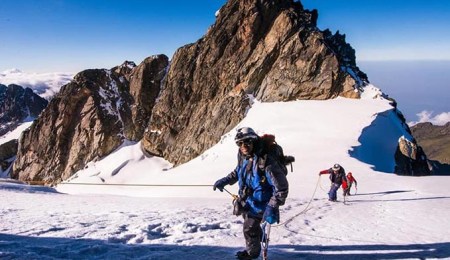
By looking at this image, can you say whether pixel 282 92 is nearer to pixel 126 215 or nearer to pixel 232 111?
pixel 232 111

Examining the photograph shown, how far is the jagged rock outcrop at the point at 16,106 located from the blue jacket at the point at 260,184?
15422 cm

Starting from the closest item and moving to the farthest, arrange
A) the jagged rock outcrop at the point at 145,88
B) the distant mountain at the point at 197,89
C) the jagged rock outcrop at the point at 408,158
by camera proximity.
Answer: the jagged rock outcrop at the point at 408,158 → the distant mountain at the point at 197,89 → the jagged rock outcrop at the point at 145,88

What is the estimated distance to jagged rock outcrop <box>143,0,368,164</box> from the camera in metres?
50.2

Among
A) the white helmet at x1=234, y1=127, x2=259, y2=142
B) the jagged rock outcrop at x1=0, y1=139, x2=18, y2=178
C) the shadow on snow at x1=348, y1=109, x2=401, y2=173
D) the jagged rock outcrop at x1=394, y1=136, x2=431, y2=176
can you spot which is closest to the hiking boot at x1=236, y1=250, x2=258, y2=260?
the white helmet at x1=234, y1=127, x2=259, y2=142

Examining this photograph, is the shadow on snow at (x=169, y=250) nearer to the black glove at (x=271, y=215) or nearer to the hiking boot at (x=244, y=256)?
the hiking boot at (x=244, y=256)

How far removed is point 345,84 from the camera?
47219 mm

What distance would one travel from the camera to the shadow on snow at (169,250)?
23.8 ft

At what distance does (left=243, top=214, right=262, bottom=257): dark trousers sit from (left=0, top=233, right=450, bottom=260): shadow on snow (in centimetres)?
60

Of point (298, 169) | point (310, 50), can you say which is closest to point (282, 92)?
point (310, 50)

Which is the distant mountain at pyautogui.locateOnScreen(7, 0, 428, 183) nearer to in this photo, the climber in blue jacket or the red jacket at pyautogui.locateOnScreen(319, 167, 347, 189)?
the red jacket at pyautogui.locateOnScreen(319, 167, 347, 189)

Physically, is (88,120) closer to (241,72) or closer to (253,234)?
(241,72)

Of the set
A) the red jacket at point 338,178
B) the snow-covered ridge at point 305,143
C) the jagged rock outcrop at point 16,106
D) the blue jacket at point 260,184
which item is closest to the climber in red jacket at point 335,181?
the red jacket at point 338,178

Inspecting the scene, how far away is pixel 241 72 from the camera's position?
5697 centimetres

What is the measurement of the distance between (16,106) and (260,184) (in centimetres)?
16335
